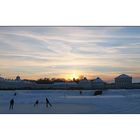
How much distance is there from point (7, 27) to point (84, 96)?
1.03 meters

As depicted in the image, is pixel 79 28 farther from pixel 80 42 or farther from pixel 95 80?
pixel 95 80

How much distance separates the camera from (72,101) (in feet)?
17.3

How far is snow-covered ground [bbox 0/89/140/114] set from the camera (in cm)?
522

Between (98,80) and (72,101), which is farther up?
(98,80)

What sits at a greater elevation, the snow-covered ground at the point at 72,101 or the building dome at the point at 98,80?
the building dome at the point at 98,80

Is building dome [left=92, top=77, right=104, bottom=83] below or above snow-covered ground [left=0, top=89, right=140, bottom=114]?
above

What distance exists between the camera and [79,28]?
17.1 feet

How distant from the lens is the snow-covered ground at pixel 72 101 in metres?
5.22
